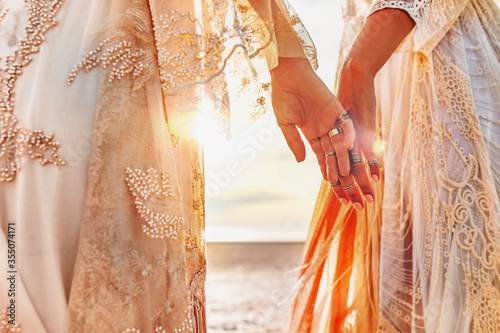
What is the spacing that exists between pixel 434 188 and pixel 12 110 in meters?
1.03

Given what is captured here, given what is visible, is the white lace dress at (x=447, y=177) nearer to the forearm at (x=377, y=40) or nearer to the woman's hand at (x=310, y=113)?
the forearm at (x=377, y=40)

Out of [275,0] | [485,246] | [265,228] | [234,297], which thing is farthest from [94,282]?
[265,228]

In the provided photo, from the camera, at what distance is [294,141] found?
4.72ft

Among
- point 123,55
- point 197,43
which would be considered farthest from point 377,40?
point 123,55

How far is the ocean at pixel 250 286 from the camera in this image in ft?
9.01

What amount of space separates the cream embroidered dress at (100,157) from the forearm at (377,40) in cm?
67

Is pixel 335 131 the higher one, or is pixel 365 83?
pixel 365 83

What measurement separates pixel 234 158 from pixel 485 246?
1047 mm

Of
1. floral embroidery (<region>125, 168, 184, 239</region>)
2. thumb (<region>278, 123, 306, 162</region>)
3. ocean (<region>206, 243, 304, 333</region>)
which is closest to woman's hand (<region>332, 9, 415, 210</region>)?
thumb (<region>278, 123, 306, 162</region>)

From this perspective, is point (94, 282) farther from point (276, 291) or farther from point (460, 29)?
point (276, 291)

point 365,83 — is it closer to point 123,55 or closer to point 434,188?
point 434,188

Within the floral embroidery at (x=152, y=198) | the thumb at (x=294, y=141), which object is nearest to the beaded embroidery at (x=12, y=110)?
the floral embroidery at (x=152, y=198)

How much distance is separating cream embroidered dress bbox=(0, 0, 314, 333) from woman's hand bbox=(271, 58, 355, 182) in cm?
52

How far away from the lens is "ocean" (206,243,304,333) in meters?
2.74
